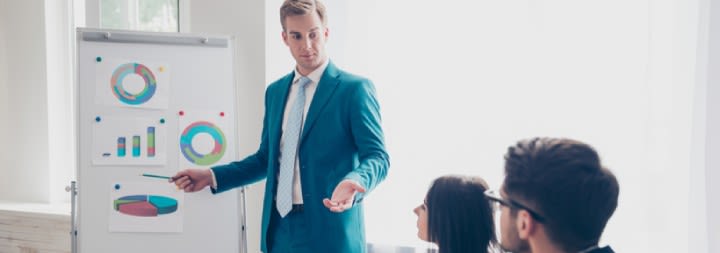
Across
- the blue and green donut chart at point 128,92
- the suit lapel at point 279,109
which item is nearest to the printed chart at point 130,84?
the blue and green donut chart at point 128,92

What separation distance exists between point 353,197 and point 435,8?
1331 millimetres

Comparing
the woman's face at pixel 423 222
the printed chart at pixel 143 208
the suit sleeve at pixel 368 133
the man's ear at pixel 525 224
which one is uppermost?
the suit sleeve at pixel 368 133

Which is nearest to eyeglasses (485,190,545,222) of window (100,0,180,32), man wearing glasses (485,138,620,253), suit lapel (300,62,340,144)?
man wearing glasses (485,138,620,253)

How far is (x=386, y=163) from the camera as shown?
1.88 m

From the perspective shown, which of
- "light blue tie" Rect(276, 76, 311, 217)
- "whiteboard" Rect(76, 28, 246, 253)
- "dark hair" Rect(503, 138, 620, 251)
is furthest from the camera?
"whiteboard" Rect(76, 28, 246, 253)

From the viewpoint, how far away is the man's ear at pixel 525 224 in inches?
45.0

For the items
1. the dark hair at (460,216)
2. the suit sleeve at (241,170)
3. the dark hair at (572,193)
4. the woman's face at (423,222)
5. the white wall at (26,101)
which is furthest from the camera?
the white wall at (26,101)

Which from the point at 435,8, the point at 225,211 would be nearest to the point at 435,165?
the point at 435,8

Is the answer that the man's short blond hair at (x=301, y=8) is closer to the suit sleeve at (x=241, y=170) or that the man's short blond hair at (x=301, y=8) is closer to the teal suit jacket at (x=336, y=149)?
the teal suit jacket at (x=336, y=149)

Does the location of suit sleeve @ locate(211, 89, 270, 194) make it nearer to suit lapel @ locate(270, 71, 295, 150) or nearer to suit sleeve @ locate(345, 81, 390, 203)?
suit lapel @ locate(270, 71, 295, 150)

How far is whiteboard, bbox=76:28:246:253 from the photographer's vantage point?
2.40 meters

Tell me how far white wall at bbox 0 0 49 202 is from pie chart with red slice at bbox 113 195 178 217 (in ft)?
4.98

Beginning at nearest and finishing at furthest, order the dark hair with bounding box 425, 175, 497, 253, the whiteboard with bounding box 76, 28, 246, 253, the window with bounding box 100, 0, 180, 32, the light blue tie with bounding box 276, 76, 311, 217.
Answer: the dark hair with bounding box 425, 175, 497, 253 → the light blue tie with bounding box 276, 76, 311, 217 → the whiteboard with bounding box 76, 28, 246, 253 → the window with bounding box 100, 0, 180, 32

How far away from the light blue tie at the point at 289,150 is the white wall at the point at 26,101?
2.24 metres
